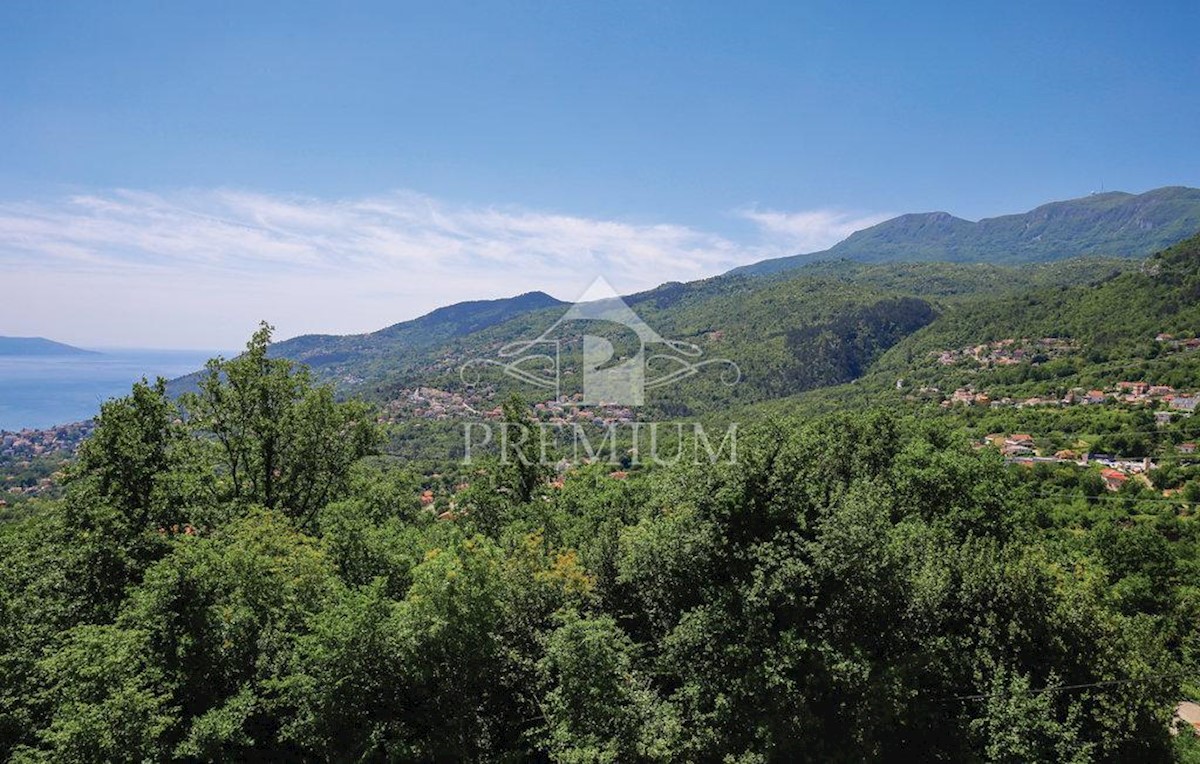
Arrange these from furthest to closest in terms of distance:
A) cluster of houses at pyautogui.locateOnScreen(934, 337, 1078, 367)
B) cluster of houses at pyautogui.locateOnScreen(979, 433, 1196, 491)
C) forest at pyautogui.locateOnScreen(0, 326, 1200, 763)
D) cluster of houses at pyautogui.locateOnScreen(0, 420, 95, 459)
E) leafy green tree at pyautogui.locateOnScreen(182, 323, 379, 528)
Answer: cluster of houses at pyautogui.locateOnScreen(0, 420, 95, 459)
cluster of houses at pyautogui.locateOnScreen(934, 337, 1078, 367)
cluster of houses at pyautogui.locateOnScreen(979, 433, 1196, 491)
leafy green tree at pyautogui.locateOnScreen(182, 323, 379, 528)
forest at pyautogui.locateOnScreen(0, 326, 1200, 763)

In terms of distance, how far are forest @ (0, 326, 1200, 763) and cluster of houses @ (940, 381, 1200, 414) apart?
210ft

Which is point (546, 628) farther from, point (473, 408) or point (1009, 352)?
point (1009, 352)

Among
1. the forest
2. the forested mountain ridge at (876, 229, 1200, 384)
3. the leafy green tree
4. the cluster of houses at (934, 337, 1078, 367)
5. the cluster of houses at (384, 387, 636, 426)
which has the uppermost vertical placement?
the forested mountain ridge at (876, 229, 1200, 384)

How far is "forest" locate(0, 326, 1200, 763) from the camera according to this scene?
436 inches

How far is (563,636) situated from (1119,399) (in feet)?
281

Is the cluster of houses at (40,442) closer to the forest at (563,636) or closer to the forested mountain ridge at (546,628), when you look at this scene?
the forested mountain ridge at (546,628)

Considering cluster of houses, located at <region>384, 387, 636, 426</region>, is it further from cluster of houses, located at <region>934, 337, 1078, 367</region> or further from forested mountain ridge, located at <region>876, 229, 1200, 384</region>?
cluster of houses, located at <region>934, 337, 1078, 367</region>

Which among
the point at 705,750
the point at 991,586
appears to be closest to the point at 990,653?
the point at 991,586

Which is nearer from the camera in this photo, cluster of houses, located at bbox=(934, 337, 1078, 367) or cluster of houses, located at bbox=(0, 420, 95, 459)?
cluster of houses, located at bbox=(934, 337, 1078, 367)

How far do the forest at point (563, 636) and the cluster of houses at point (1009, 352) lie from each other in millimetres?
101385

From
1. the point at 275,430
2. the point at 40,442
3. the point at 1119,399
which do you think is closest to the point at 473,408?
the point at 1119,399

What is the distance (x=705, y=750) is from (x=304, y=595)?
31.1 ft

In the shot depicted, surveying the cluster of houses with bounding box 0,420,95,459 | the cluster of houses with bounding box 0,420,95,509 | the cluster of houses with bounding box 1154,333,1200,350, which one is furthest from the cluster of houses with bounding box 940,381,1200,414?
the cluster of houses with bounding box 0,420,95,459

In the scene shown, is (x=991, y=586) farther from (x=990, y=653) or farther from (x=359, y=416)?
(x=359, y=416)
